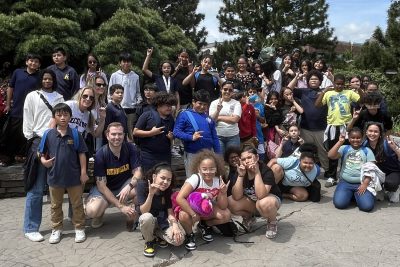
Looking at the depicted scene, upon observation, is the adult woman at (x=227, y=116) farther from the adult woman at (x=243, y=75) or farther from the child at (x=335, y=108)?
the adult woman at (x=243, y=75)

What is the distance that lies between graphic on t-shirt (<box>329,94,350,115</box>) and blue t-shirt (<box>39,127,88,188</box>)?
4087 millimetres

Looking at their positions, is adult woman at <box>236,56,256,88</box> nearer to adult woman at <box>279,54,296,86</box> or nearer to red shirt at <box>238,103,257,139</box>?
adult woman at <box>279,54,296,86</box>

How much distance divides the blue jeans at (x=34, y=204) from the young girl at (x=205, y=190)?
1.59 meters

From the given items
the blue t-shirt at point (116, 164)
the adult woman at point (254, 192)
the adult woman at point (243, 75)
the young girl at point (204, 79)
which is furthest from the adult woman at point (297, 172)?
the adult woman at point (243, 75)

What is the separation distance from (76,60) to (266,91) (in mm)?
4749

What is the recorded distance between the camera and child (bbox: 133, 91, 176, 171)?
4805 millimetres

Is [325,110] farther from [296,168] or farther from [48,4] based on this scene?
[48,4]

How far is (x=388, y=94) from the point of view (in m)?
12.6

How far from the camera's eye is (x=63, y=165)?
13.5ft

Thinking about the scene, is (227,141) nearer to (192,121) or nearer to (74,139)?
(192,121)

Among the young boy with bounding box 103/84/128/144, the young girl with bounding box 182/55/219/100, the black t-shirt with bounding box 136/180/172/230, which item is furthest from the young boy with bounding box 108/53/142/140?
the black t-shirt with bounding box 136/180/172/230

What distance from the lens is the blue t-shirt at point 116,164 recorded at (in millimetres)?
4375

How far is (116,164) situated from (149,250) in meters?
1.09

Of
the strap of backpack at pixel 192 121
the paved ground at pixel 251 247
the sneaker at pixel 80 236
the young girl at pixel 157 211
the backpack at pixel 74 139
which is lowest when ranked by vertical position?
the paved ground at pixel 251 247
